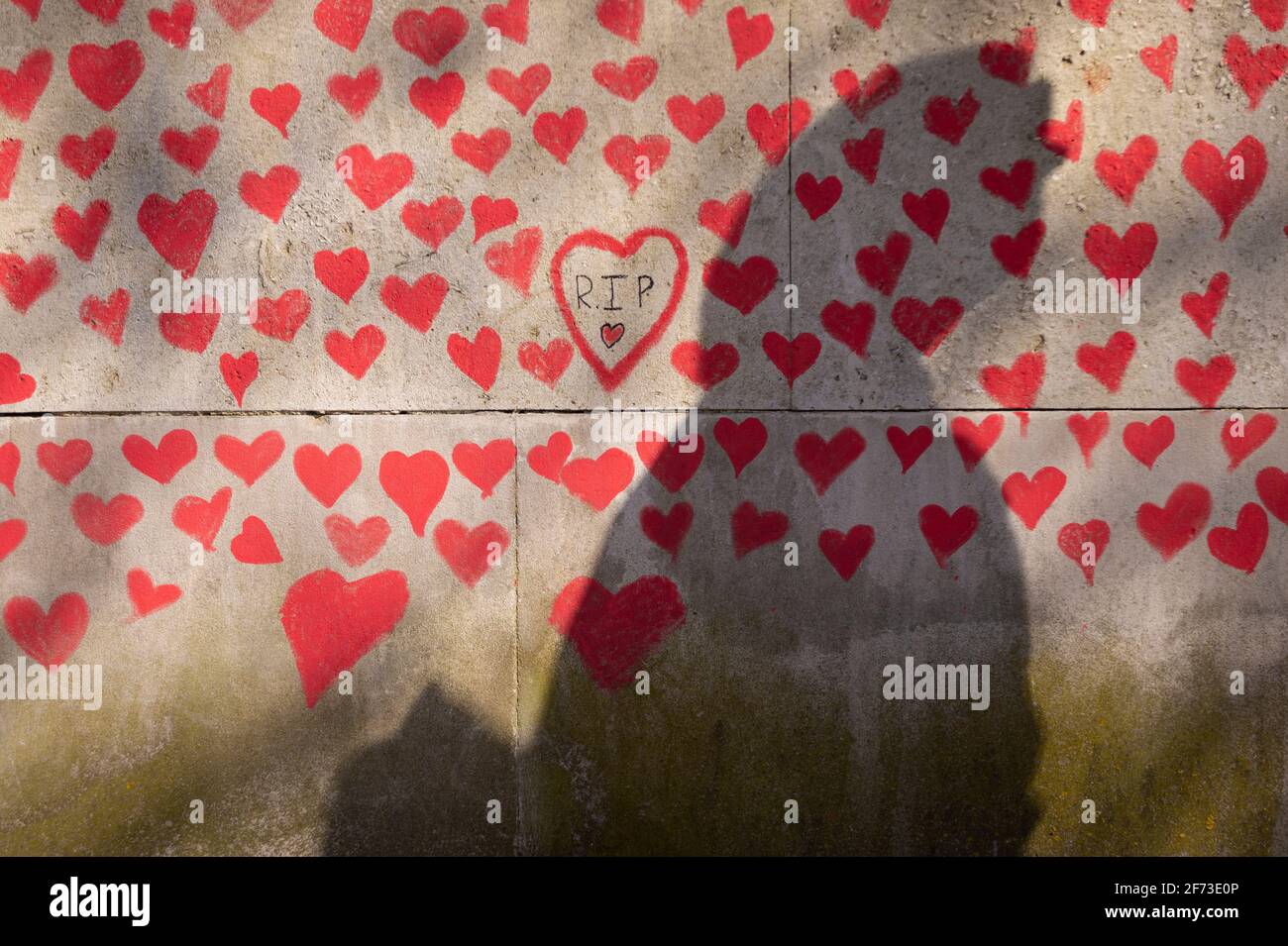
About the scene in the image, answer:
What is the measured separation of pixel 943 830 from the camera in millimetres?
3004

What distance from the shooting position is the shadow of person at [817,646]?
298 centimetres

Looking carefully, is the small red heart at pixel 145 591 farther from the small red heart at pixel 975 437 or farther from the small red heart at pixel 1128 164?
the small red heart at pixel 1128 164

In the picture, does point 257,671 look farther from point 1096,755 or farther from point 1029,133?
point 1029,133

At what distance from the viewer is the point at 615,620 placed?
301 centimetres

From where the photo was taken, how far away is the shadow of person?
298cm

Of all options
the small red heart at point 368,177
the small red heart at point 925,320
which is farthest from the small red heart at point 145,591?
the small red heart at point 925,320

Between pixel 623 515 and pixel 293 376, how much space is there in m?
1.40

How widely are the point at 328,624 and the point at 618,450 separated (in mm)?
1331

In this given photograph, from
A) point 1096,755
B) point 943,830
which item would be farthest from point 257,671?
point 1096,755

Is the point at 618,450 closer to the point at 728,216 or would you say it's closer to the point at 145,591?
the point at 728,216

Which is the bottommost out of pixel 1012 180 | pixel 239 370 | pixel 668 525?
pixel 668 525

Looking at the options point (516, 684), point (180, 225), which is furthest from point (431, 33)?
point (516, 684)

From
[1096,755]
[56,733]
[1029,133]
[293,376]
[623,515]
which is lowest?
[1096,755]

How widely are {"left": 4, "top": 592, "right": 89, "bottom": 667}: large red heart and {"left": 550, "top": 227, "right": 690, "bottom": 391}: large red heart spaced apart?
2.20 meters
